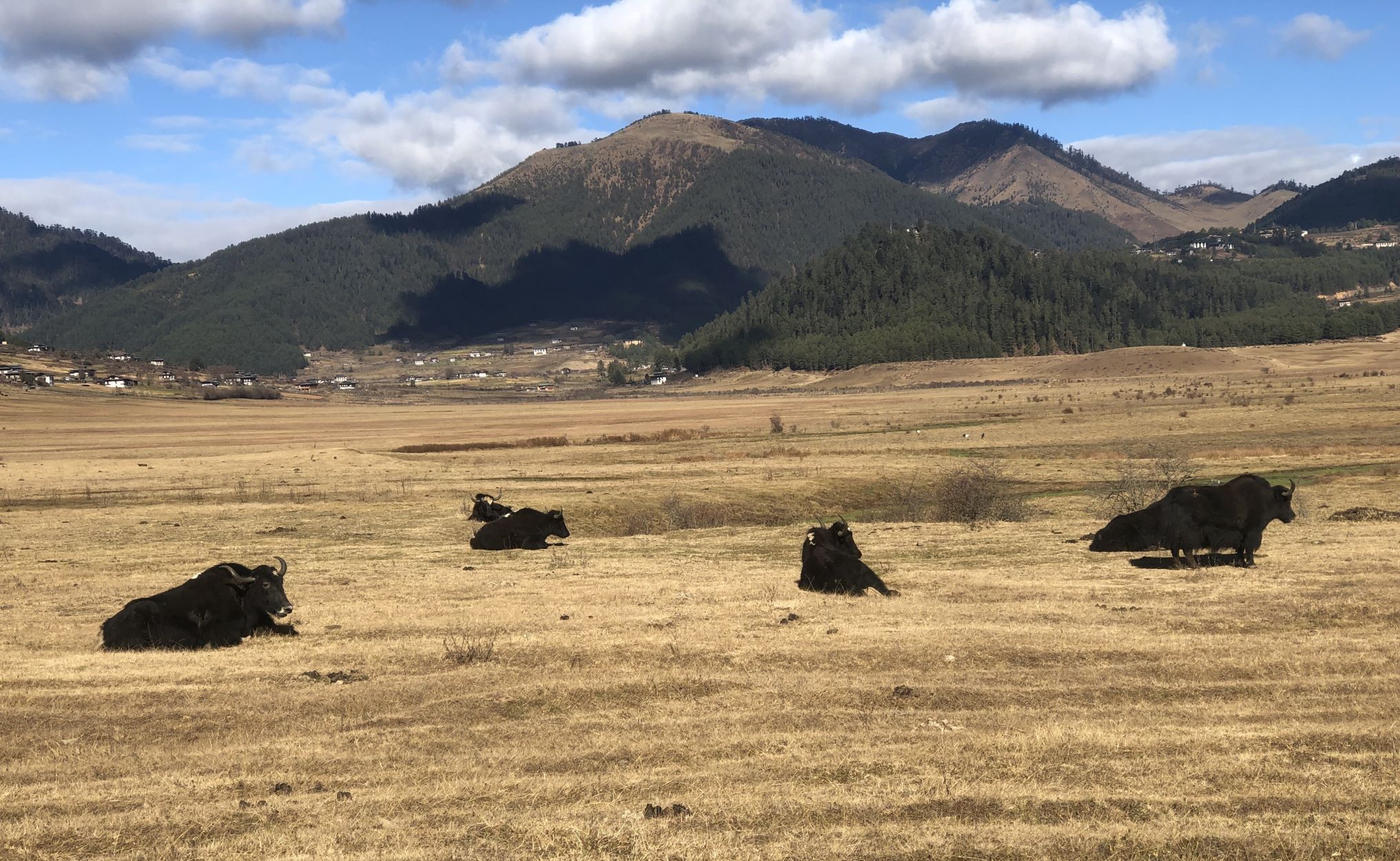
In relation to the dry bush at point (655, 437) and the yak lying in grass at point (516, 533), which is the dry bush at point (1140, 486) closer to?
the yak lying in grass at point (516, 533)

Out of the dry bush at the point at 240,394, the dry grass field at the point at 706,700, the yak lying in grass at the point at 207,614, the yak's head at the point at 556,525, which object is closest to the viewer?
the dry grass field at the point at 706,700

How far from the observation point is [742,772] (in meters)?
10.2

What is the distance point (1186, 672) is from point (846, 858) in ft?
23.3

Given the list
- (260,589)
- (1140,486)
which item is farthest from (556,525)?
(1140,486)

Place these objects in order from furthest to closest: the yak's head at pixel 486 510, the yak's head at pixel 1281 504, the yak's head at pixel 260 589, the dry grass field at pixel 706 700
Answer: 1. the yak's head at pixel 486 510
2. the yak's head at pixel 1281 504
3. the yak's head at pixel 260 589
4. the dry grass field at pixel 706 700

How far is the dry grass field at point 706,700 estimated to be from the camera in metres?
8.91

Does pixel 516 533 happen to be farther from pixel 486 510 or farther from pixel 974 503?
pixel 974 503

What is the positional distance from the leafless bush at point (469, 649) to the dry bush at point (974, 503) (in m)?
18.4

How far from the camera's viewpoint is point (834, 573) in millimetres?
20016

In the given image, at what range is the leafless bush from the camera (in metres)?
14.7

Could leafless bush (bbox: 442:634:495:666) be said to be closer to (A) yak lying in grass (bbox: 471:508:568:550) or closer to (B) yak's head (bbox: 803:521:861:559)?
(B) yak's head (bbox: 803:521:861:559)

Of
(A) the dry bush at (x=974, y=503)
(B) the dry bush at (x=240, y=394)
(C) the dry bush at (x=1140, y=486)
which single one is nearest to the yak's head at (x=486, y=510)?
(A) the dry bush at (x=974, y=503)

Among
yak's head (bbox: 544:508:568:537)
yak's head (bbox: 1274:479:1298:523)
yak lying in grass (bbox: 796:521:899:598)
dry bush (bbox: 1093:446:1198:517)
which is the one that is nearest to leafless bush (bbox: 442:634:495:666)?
yak lying in grass (bbox: 796:521:899:598)

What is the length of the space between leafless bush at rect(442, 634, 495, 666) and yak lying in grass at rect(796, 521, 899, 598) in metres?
6.64
